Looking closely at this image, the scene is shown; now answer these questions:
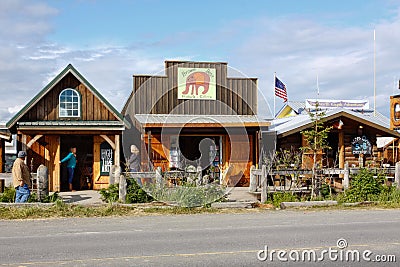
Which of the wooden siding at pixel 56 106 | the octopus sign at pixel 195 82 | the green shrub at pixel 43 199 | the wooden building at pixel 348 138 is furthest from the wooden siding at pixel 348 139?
the green shrub at pixel 43 199

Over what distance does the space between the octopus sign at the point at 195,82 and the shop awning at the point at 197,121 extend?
1.25 meters

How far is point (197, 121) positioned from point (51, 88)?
6.07 metres

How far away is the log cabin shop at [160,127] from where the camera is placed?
23.0m

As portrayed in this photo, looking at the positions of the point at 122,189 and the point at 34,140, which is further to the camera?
the point at 34,140

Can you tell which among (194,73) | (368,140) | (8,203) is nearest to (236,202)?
(8,203)

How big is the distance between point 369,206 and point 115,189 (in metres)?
7.78

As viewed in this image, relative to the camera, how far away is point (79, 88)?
23.2m

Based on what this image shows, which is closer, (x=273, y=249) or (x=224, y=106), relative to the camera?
(x=273, y=249)

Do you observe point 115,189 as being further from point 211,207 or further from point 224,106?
point 224,106

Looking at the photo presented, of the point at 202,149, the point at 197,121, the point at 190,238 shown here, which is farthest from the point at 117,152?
the point at 190,238

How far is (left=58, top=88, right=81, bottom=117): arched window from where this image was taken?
23.1 meters

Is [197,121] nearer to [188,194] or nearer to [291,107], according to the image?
[188,194]

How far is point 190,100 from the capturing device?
26953 mm

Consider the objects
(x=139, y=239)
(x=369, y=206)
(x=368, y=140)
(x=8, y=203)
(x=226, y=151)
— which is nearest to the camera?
(x=139, y=239)
